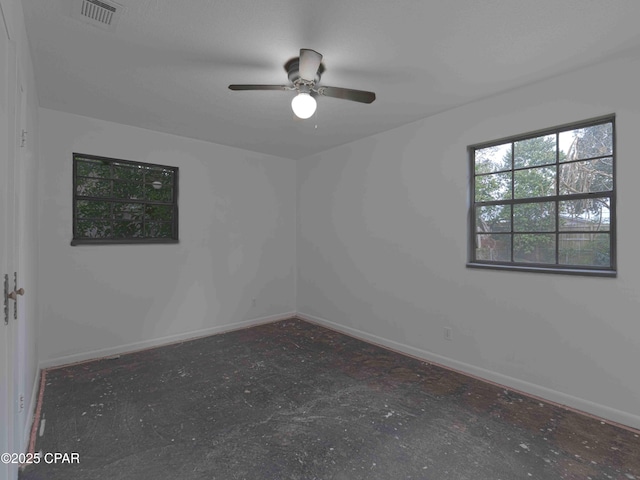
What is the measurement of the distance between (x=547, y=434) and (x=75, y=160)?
188 inches

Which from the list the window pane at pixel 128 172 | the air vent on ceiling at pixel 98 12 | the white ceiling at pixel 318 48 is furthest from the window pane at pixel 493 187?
the window pane at pixel 128 172

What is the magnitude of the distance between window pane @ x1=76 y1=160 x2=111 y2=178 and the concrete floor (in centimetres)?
200

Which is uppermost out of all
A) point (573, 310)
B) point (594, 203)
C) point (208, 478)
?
point (594, 203)

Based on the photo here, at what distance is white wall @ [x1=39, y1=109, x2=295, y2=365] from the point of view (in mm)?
3250

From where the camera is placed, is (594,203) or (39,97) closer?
(594,203)

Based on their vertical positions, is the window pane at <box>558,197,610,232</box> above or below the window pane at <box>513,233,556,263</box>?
above

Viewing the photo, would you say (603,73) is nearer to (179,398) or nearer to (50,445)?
(179,398)

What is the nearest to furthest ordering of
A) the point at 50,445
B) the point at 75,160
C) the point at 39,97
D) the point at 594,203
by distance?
the point at 50,445 < the point at 594,203 < the point at 39,97 < the point at 75,160

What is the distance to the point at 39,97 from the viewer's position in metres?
2.93

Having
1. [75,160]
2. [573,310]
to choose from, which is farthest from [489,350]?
[75,160]

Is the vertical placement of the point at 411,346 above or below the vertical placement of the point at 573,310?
A: below

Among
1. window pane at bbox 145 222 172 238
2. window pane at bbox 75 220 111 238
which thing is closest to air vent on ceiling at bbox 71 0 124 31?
window pane at bbox 75 220 111 238

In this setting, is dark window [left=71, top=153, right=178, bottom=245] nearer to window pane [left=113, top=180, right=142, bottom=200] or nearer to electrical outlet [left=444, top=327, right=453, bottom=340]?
window pane [left=113, top=180, right=142, bottom=200]

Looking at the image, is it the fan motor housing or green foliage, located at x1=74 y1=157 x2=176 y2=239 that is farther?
green foliage, located at x1=74 y1=157 x2=176 y2=239
